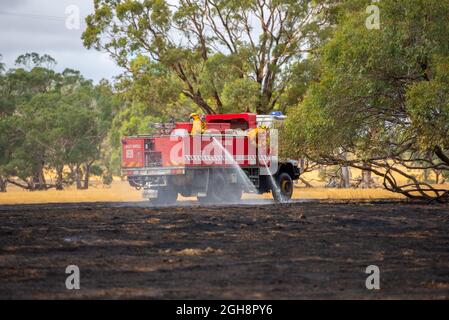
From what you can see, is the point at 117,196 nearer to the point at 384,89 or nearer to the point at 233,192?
the point at 233,192

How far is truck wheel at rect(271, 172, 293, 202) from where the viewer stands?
30697 millimetres

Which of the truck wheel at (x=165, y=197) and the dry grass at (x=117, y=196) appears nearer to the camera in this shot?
the truck wheel at (x=165, y=197)

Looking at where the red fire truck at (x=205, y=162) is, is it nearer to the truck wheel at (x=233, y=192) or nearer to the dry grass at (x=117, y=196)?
the truck wheel at (x=233, y=192)

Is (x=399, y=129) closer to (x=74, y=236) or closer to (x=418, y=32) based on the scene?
(x=418, y=32)

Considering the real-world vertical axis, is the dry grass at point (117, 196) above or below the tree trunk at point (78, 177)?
below

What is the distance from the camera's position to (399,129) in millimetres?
29109

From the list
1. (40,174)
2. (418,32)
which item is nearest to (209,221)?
(418,32)

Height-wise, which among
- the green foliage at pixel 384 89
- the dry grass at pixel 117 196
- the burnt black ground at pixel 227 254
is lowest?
the burnt black ground at pixel 227 254

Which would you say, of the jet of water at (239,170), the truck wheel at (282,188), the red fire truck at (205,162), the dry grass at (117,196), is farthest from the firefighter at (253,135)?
the dry grass at (117,196)

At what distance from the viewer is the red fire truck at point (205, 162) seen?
93.5 ft

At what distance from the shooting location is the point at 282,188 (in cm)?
3100

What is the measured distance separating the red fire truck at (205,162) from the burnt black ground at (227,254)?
4.97 meters

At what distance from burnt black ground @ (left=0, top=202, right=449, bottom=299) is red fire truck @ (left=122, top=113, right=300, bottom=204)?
4.97 meters
